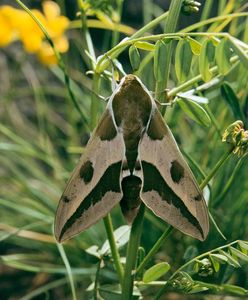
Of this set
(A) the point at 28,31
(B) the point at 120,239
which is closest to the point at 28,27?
(A) the point at 28,31

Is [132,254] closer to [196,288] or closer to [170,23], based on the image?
[196,288]

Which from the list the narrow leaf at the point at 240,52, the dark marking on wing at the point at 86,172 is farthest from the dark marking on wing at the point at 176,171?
the narrow leaf at the point at 240,52

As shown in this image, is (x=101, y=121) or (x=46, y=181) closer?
(x=101, y=121)

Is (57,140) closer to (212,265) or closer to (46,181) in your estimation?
(46,181)

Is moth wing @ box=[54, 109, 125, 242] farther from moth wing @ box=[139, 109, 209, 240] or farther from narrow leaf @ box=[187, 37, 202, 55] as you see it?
narrow leaf @ box=[187, 37, 202, 55]

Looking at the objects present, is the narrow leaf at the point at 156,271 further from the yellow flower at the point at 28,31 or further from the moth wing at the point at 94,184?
the yellow flower at the point at 28,31

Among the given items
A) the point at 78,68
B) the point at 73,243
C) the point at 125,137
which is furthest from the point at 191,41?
the point at 78,68

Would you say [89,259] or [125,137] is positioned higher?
[125,137]
